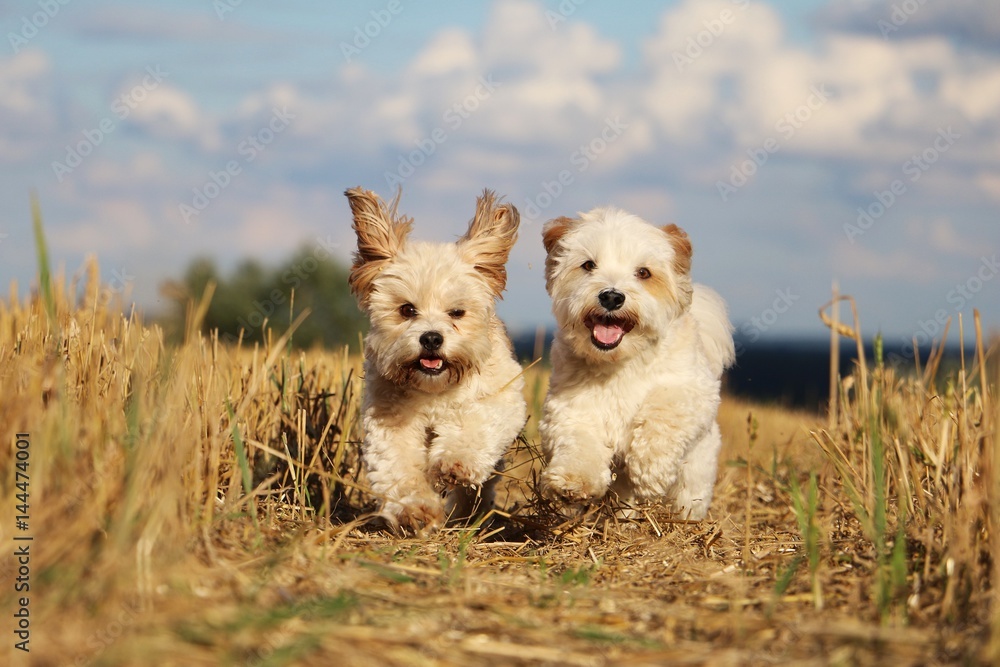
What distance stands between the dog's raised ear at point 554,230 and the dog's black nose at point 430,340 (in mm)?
1000

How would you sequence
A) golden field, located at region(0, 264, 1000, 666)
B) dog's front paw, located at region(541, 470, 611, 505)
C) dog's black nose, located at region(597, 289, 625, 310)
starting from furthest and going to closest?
dog's black nose, located at region(597, 289, 625, 310)
dog's front paw, located at region(541, 470, 611, 505)
golden field, located at region(0, 264, 1000, 666)

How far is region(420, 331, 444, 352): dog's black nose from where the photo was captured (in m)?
5.16

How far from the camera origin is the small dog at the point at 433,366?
5203 mm

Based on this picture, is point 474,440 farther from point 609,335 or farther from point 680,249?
point 680,249

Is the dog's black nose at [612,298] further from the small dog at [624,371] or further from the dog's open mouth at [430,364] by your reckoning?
the dog's open mouth at [430,364]

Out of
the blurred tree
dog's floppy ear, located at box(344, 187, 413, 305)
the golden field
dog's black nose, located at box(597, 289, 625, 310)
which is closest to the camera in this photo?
the golden field

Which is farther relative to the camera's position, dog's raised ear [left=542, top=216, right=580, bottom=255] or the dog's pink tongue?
dog's raised ear [left=542, top=216, right=580, bottom=255]

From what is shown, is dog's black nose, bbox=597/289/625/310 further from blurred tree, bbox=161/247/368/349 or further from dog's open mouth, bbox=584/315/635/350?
blurred tree, bbox=161/247/368/349

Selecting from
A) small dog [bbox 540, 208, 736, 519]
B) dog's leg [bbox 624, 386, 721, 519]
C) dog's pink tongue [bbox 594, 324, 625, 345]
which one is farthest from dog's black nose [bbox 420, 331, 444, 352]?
dog's leg [bbox 624, 386, 721, 519]

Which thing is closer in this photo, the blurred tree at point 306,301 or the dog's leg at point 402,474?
the dog's leg at point 402,474

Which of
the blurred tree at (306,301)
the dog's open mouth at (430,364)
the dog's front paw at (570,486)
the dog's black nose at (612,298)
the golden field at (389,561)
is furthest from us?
the blurred tree at (306,301)

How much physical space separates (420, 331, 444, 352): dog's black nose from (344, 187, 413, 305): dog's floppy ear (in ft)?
Answer: 1.97

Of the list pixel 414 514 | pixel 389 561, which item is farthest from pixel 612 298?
pixel 389 561

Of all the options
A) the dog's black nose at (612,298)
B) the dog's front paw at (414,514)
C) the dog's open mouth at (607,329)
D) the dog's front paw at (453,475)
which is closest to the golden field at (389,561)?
the dog's front paw at (414,514)
